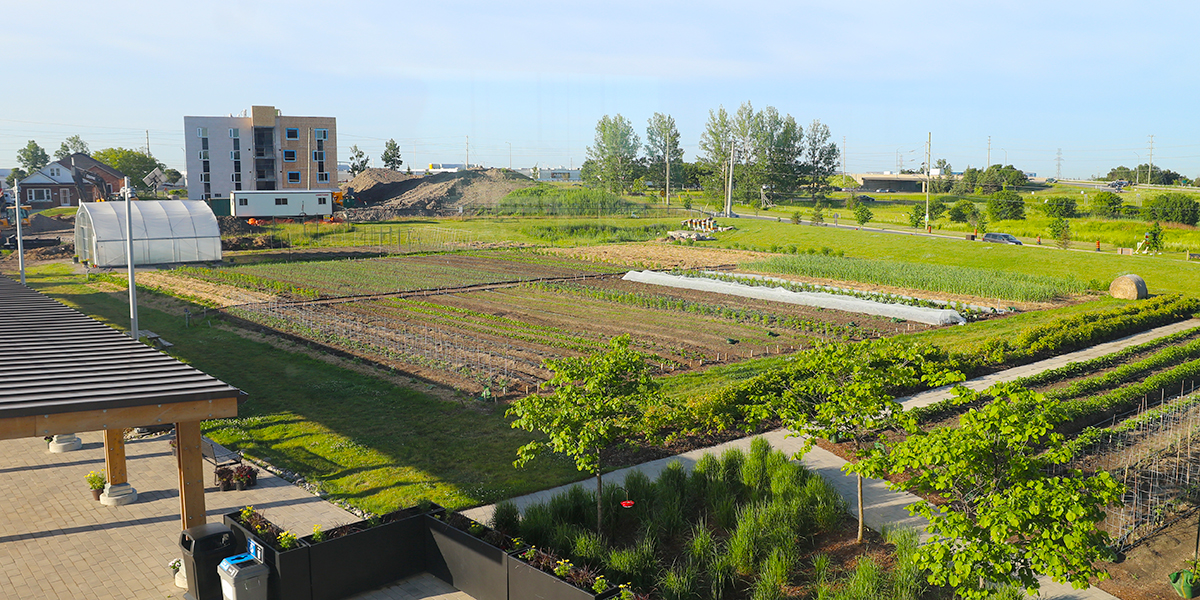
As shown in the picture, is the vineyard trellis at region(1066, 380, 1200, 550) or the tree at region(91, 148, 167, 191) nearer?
the vineyard trellis at region(1066, 380, 1200, 550)

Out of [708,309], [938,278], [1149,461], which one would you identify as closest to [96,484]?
[1149,461]

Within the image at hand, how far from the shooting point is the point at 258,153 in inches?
3381

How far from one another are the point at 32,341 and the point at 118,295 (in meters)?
23.0

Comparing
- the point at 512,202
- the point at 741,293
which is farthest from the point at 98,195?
the point at 741,293

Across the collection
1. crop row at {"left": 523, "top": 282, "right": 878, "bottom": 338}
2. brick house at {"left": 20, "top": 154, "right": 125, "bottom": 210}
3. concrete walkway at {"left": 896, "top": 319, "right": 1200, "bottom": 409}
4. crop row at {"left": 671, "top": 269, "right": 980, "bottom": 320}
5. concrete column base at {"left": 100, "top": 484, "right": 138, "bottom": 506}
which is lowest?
concrete column base at {"left": 100, "top": 484, "right": 138, "bottom": 506}

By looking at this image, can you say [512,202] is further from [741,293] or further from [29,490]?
[29,490]

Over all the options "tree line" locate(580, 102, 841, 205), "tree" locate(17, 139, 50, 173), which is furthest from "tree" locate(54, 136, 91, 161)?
"tree line" locate(580, 102, 841, 205)

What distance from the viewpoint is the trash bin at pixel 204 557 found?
33.4ft

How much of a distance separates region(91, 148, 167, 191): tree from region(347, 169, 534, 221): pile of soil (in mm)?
36155

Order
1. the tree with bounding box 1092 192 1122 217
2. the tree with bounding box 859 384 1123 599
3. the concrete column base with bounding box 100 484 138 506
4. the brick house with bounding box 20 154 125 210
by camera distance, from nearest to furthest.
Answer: the tree with bounding box 859 384 1123 599
the concrete column base with bounding box 100 484 138 506
the tree with bounding box 1092 192 1122 217
the brick house with bounding box 20 154 125 210

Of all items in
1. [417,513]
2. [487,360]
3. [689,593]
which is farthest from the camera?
[487,360]

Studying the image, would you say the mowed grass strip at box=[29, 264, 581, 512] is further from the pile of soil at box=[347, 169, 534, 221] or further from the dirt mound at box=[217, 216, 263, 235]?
the pile of soil at box=[347, 169, 534, 221]

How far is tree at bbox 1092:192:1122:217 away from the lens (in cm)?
6356

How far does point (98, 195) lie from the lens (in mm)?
85250
